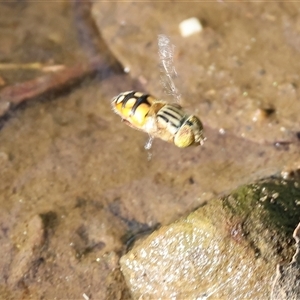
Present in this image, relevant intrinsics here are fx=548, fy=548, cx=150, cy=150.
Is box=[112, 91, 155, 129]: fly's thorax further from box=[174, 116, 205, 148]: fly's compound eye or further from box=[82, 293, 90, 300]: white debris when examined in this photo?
box=[82, 293, 90, 300]: white debris

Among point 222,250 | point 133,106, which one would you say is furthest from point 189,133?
point 222,250

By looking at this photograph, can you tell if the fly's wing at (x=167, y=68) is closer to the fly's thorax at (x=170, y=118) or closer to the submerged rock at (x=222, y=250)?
the fly's thorax at (x=170, y=118)

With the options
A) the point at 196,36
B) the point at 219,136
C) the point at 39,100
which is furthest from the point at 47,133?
the point at 196,36

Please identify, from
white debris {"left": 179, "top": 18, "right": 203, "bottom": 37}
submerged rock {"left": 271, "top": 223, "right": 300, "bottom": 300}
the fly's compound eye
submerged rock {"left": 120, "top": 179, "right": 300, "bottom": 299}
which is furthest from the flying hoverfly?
white debris {"left": 179, "top": 18, "right": 203, "bottom": 37}

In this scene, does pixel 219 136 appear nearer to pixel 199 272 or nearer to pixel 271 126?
pixel 271 126

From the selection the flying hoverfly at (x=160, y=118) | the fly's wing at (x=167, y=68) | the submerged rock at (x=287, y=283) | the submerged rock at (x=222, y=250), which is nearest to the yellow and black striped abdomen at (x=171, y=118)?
the flying hoverfly at (x=160, y=118)
